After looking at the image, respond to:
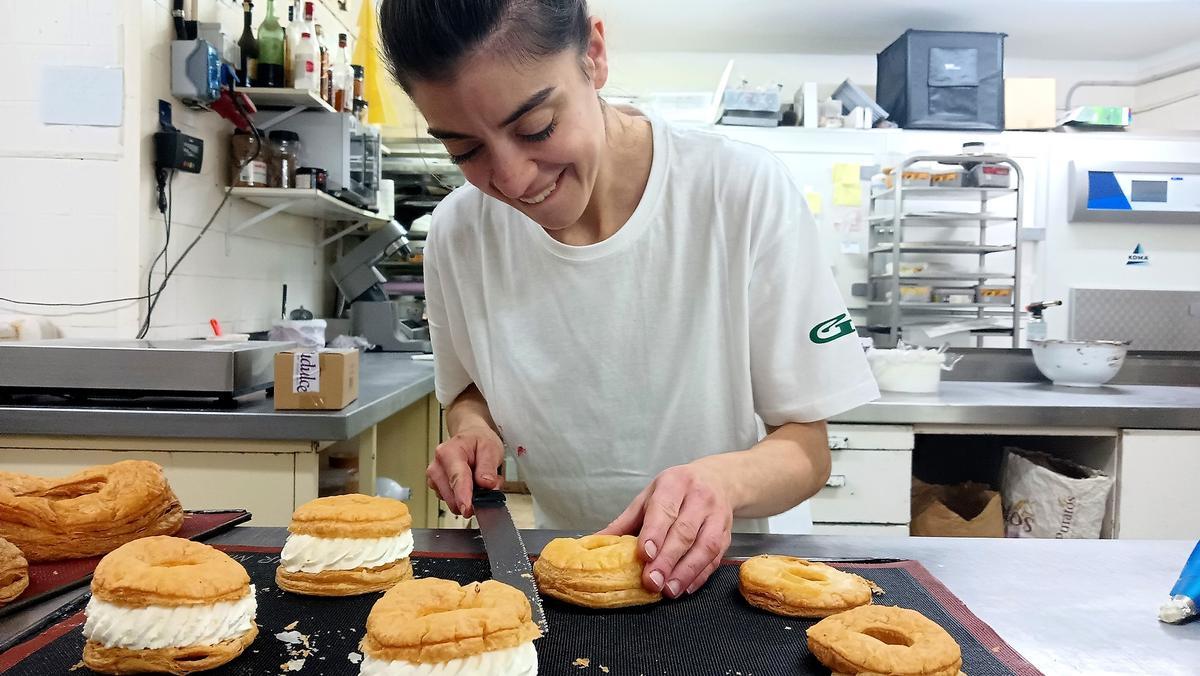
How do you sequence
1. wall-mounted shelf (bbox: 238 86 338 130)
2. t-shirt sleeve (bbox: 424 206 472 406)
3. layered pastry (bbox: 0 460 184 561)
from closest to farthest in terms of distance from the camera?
1. layered pastry (bbox: 0 460 184 561)
2. t-shirt sleeve (bbox: 424 206 472 406)
3. wall-mounted shelf (bbox: 238 86 338 130)

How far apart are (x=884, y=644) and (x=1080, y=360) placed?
319cm

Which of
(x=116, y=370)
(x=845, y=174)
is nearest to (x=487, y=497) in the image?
(x=116, y=370)

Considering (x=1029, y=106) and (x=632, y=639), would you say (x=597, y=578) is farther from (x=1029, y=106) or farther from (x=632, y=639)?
(x=1029, y=106)

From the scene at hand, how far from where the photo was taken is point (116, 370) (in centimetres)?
202

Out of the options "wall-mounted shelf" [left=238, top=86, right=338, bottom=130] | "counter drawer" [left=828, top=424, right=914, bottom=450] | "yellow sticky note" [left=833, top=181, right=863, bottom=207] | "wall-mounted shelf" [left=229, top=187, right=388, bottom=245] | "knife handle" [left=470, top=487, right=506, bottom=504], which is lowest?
"counter drawer" [left=828, top=424, right=914, bottom=450]

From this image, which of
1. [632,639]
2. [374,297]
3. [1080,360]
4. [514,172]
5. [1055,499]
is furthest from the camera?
[374,297]

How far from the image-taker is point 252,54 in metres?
3.18

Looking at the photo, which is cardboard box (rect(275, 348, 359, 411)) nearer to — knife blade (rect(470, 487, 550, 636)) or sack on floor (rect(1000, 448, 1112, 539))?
knife blade (rect(470, 487, 550, 636))

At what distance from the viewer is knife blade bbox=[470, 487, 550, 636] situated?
100 cm

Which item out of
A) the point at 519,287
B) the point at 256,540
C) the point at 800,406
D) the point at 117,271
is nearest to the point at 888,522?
the point at 800,406

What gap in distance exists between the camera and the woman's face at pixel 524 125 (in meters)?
1.02

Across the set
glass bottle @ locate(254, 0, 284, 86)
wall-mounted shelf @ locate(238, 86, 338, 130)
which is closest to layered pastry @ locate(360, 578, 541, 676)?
wall-mounted shelf @ locate(238, 86, 338, 130)

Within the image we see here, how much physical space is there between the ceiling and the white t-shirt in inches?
153

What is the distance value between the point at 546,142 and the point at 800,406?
0.59m
